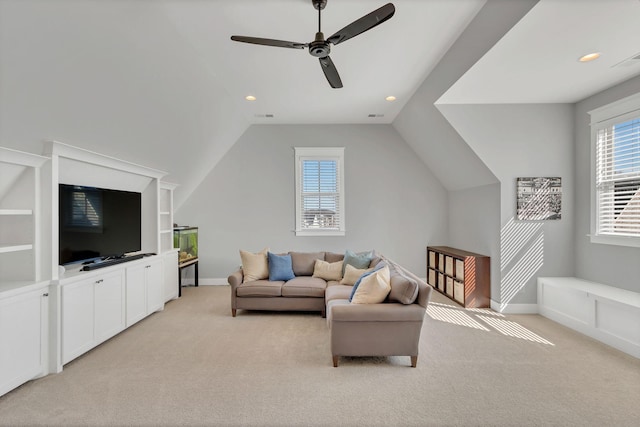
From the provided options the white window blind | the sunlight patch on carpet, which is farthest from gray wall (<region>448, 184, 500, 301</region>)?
the white window blind

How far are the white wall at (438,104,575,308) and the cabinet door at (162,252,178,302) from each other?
4732 millimetres

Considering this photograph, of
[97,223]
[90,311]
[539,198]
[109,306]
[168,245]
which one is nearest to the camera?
[90,311]

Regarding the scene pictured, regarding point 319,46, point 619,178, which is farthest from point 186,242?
point 619,178

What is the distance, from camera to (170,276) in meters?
4.92

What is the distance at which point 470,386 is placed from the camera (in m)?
2.50

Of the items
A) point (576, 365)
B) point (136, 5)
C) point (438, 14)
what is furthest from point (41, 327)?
point (576, 365)

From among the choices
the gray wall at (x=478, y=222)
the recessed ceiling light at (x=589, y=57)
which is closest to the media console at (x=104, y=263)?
the gray wall at (x=478, y=222)

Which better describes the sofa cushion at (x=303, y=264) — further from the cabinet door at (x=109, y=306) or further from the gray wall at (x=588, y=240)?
the gray wall at (x=588, y=240)

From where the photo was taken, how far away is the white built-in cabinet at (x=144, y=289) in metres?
3.76

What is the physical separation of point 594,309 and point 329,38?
159 inches

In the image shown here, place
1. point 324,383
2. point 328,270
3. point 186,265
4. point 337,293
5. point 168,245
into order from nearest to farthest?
point 324,383 < point 337,293 < point 328,270 < point 168,245 < point 186,265

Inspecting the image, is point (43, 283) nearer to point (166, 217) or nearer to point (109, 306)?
point (109, 306)

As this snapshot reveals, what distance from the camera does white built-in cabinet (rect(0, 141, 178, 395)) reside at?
7.84ft

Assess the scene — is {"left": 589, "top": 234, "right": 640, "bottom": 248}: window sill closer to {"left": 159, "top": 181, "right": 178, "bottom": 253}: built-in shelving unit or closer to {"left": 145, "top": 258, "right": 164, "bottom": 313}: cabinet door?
{"left": 145, "top": 258, "right": 164, "bottom": 313}: cabinet door
